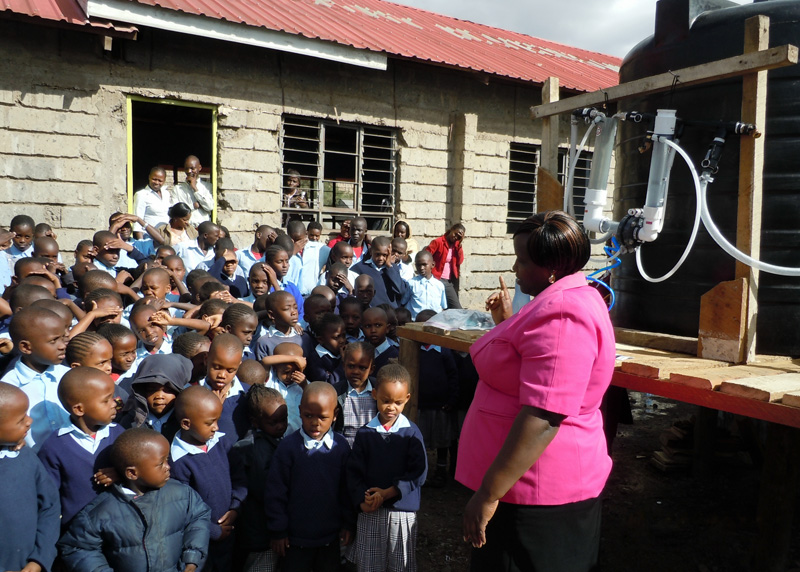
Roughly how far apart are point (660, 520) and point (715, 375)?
1.91m

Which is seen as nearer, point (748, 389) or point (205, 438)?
point (748, 389)

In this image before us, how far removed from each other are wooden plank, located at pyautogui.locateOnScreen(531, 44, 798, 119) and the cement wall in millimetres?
4393

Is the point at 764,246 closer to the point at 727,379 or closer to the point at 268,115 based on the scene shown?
the point at 727,379

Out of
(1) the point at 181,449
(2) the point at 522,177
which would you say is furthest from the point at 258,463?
(2) the point at 522,177

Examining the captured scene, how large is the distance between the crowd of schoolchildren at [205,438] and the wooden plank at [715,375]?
114 cm

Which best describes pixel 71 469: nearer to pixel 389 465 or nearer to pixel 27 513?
pixel 27 513

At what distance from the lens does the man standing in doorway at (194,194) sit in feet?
22.8

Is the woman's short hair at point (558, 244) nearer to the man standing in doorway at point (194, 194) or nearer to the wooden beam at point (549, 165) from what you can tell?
the wooden beam at point (549, 165)

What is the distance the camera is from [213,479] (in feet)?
8.67

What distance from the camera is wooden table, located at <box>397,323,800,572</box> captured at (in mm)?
2266

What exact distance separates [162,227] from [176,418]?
3.83m

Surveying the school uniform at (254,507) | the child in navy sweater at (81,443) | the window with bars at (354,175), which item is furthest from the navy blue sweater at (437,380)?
the window with bars at (354,175)

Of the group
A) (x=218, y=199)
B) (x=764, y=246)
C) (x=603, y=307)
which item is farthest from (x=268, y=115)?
(x=603, y=307)

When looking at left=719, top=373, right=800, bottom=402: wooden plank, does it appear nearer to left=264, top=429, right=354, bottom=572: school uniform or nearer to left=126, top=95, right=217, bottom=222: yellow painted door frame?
left=264, top=429, right=354, bottom=572: school uniform
